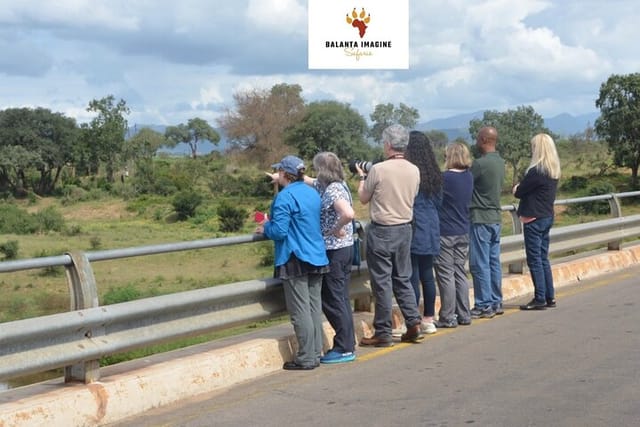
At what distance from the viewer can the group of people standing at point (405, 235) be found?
24.4ft

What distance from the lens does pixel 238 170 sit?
77.8m

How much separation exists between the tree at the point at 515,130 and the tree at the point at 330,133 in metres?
9.90

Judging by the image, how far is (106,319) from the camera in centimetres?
616

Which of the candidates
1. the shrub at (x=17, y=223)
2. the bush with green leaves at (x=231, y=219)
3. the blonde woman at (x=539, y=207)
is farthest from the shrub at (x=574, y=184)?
the blonde woman at (x=539, y=207)

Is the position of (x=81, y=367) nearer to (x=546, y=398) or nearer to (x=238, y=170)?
(x=546, y=398)

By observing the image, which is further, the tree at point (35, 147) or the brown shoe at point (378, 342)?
the tree at point (35, 147)

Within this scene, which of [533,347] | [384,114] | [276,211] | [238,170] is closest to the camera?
[276,211]

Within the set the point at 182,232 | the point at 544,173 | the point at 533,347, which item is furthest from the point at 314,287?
the point at 182,232

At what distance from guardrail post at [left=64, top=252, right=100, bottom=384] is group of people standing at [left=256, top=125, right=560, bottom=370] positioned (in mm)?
1634

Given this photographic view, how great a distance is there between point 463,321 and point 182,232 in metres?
41.1

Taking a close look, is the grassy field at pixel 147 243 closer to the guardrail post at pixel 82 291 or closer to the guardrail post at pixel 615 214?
the guardrail post at pixel 615 214

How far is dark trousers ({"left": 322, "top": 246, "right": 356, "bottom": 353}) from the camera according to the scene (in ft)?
25.4

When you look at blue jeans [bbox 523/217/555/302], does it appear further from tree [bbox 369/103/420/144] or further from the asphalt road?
tree [bbox 369/103/420/144]

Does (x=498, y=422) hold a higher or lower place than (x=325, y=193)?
lower
